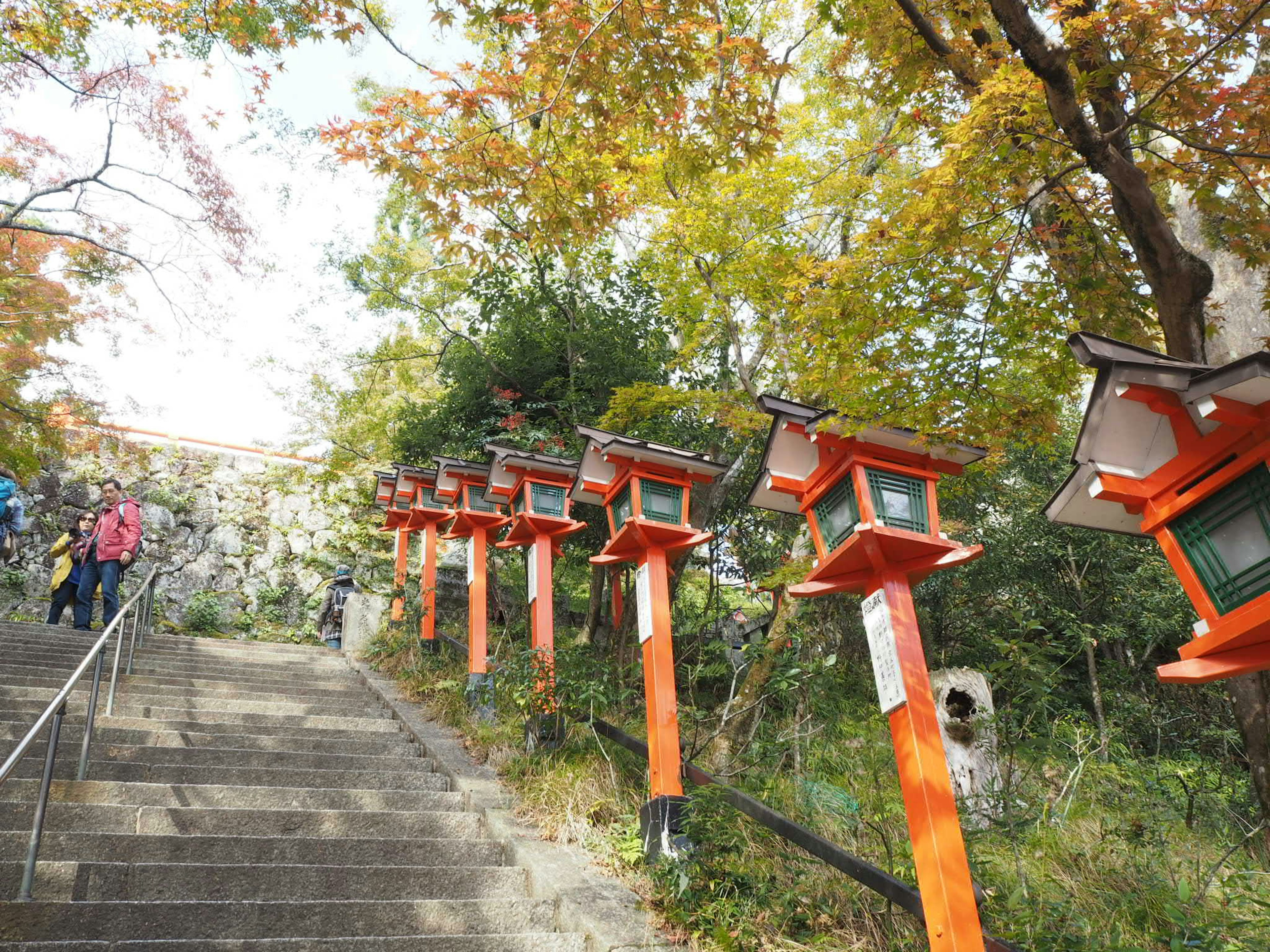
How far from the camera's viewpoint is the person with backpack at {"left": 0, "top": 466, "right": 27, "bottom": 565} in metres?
7.97

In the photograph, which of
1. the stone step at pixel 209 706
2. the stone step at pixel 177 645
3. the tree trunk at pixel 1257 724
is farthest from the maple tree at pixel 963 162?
the stone step at pixel 177 645

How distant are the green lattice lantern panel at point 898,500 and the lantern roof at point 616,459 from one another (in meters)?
1.83

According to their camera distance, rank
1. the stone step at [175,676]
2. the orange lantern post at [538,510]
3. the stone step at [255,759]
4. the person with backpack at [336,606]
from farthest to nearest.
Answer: the person with backpack at [336,606]
the orange lantern post at [538,510]
the stone step at [175,676]
the stone step at [255,759]

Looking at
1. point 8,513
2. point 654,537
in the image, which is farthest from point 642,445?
point 8,513

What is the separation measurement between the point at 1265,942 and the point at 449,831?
4.07m

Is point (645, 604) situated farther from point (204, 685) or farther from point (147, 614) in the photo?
point (147, 614)

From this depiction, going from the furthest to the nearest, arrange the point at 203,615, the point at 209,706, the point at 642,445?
the point at 203,615, the point at 209,706, the point at 642,445

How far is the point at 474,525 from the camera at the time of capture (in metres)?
8.43

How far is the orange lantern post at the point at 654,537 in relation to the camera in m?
4.55

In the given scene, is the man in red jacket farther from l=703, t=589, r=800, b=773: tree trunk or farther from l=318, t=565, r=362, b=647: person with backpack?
l=703, t=589, r=800, b=773: tree trunk

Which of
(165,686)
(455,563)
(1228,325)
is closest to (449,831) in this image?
(165,686)

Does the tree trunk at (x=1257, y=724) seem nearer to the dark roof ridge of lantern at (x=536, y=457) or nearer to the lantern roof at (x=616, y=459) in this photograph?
the lantern roof at (x=616, y=459)

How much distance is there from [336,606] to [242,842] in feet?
28.5

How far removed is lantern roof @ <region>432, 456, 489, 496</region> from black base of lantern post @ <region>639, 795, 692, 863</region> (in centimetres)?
490
